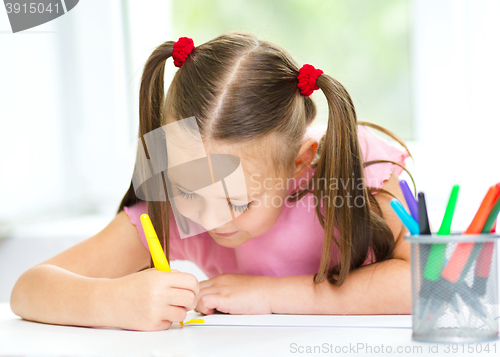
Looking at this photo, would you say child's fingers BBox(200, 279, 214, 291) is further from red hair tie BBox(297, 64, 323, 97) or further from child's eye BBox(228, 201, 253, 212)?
red hair tie BBox(297, 64, 323, 97)

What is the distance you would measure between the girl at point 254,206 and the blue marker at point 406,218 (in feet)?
0.65

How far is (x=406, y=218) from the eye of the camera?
39 centimetres

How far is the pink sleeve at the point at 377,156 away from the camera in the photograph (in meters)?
0.70

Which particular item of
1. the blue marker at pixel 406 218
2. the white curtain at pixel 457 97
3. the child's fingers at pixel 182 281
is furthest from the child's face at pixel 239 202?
the white curtain at pixel 457 97

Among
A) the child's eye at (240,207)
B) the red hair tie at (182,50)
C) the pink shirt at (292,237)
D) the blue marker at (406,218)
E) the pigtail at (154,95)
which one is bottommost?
the pink shirt at (292,237)

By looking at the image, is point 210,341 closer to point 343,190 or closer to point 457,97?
point 343,190

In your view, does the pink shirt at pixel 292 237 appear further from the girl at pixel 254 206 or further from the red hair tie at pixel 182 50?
the red hair tie at pixel 182 50

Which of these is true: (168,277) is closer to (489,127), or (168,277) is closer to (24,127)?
(24,127)

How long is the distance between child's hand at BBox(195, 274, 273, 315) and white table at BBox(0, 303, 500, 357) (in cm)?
8

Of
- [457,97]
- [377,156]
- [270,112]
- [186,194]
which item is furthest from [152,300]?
[457,97]

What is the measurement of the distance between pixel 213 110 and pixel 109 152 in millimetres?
747

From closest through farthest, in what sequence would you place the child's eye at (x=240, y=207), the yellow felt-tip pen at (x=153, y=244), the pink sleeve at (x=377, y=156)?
the yellow felt-tip pen at (x=153, y=244)
the child's eye at (x=240, y=207)
the pink sleeve at (x=377, y=156)

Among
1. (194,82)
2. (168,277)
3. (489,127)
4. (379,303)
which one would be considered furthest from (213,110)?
(489,127)

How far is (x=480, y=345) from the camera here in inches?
15.4
